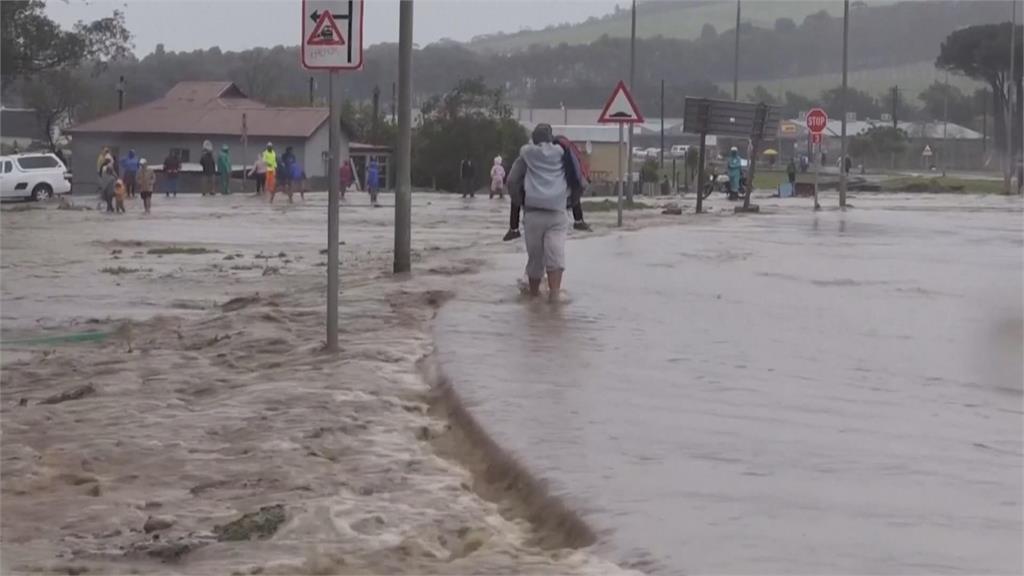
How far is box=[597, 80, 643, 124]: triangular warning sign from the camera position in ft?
90.5

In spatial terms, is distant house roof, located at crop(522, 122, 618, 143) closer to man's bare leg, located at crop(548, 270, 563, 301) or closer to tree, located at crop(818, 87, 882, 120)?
tree, located at crop(818, 87, 882, 120)

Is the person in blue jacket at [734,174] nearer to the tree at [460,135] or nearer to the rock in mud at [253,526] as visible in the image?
the tree at [460,135]

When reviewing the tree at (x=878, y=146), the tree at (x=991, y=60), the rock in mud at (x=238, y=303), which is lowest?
the rock in mud at (x=238, y=303)

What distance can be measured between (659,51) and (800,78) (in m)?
10.1

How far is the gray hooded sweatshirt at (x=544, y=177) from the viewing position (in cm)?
1416

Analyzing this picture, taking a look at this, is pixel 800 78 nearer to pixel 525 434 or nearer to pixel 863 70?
pixel 863 70

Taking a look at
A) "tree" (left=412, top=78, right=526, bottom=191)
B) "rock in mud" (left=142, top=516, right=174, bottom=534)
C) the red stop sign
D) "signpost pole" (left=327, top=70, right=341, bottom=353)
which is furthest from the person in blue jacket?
"rock in mud" (left=142, top=516, right=174, bottom=534)

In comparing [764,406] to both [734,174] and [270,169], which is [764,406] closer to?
[270,169]

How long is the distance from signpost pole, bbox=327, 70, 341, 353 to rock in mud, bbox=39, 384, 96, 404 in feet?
5.59

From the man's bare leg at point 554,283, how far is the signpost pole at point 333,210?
3569mm

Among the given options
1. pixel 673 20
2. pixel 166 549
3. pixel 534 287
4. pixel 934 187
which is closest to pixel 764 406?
pixel 166 549

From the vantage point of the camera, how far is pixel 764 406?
941 centimetres

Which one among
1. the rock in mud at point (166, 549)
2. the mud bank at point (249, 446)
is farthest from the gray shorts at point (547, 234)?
the rock in mud at point (166, 549)

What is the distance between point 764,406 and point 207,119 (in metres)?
68.8
